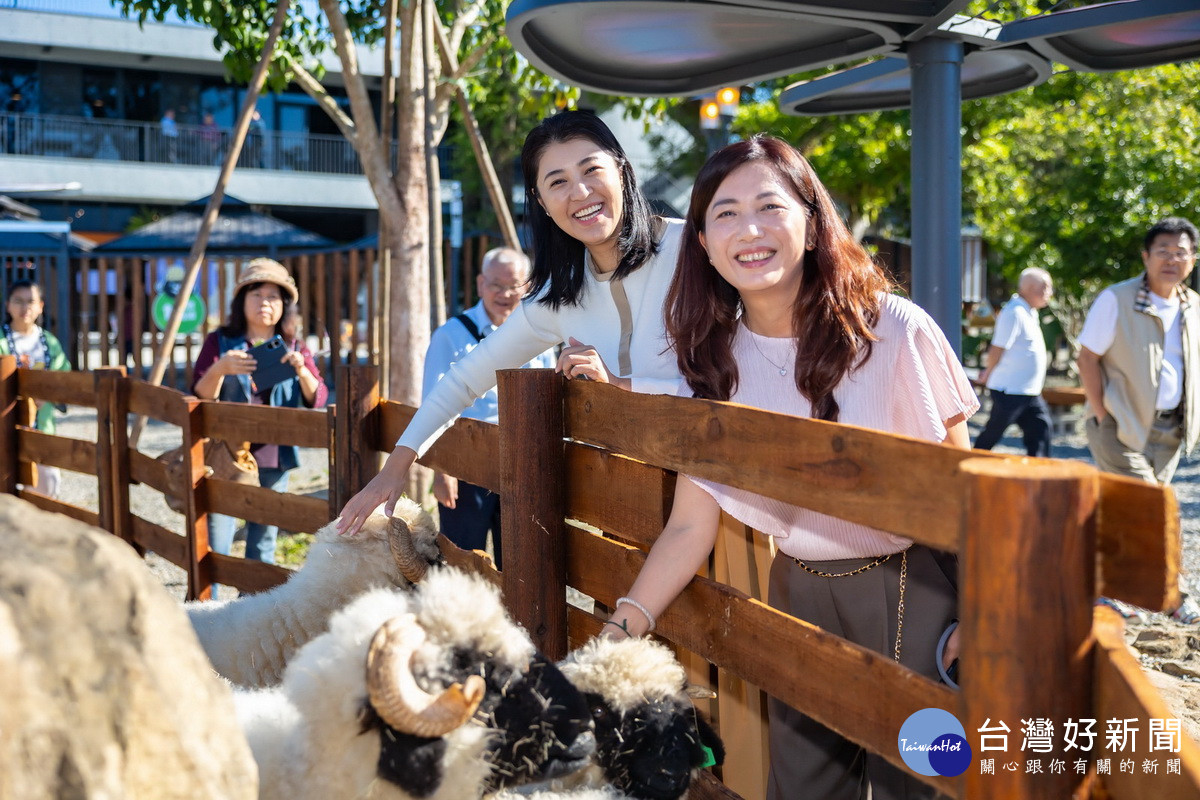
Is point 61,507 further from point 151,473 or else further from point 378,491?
point 378,491

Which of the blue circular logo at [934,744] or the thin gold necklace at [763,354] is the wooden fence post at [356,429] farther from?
the blue circular logo at [934,744]

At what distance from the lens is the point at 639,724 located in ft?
5.43

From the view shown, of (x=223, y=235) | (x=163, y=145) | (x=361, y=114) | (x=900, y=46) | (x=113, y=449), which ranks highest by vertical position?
(x=163, y=145)

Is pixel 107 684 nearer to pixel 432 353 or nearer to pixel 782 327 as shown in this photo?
pixel 782 327

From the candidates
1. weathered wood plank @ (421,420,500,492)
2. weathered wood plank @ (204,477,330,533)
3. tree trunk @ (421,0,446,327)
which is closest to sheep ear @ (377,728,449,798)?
weathered wood plank @ (421,420,500,492)

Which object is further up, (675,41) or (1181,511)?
(675,41)

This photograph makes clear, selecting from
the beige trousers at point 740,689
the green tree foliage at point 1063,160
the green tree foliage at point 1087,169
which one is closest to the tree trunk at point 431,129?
the beige trousers at point 740,689

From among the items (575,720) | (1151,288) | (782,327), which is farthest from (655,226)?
(1151,288)

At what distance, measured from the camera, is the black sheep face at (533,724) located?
151 centimetres

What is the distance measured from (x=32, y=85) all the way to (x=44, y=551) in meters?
31.3

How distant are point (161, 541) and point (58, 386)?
1.60 meters

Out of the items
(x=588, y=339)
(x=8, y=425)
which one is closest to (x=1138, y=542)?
(x=588, y=339)

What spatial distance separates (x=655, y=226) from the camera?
2.78m

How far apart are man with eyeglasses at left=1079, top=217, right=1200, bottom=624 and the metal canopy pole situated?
1722 millimetres
